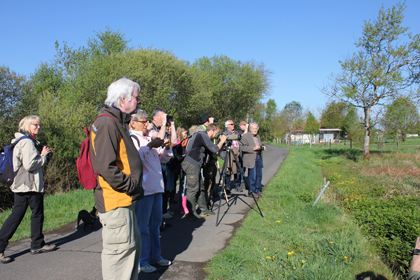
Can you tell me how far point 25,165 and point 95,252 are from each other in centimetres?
154

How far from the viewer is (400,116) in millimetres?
21094

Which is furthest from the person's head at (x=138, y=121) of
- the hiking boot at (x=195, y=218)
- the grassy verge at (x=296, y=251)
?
the hiking boot at (x=195, y=218)

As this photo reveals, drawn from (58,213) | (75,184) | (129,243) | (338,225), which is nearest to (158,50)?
(75,184)

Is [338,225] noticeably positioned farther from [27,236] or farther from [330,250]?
[27,236]

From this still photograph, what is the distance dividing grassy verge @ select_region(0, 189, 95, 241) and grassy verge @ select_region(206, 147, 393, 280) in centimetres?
341

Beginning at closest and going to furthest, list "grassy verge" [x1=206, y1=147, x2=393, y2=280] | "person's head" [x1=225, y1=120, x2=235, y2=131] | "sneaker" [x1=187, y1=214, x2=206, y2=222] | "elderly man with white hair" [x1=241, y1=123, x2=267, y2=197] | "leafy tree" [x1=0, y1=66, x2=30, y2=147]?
"grassy verge" [x1=206, y1=147, x2=393, y2=280] < "sneaker" [x1=187, y1=214, x2=206, y2=222] < "elderly man with white hair" [x1=241, y1=123, x2=267, y2=197] < "person's head" [x1=225, y1=120, x2=235, y2=131] < "leafy tree" [x1=0, y1=66, x2=30, y2=147]

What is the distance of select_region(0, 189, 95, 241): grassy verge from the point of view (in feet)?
18.2

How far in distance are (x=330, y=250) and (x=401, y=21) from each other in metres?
21.1

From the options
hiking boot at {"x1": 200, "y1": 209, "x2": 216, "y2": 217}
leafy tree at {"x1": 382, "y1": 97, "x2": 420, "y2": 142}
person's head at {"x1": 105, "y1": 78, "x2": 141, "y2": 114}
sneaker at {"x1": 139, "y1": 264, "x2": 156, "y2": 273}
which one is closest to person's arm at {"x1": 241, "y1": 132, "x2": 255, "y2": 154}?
hiking boot at {"x1": 200, "y1": 209, "x2": 216, "y2": 217}

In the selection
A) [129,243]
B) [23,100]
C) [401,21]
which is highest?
[401,21]

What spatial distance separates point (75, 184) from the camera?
10.8 metres

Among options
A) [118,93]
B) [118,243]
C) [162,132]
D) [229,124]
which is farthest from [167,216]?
[118,93]

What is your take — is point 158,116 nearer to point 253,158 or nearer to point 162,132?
point 162,132

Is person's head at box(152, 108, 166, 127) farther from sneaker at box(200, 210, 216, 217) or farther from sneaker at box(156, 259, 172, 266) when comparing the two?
sneaker at box(200, 210, 216, 217)
